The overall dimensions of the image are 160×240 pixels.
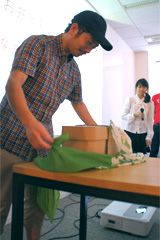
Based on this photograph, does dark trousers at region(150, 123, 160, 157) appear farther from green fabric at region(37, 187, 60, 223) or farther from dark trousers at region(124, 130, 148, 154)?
green fabric at region(37, 187, 60, 223)

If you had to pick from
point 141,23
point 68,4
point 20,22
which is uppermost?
point 141,23

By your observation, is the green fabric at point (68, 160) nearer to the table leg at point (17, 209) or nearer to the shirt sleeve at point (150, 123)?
the table leg at point (17, 209)

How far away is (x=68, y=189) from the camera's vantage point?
66 cm

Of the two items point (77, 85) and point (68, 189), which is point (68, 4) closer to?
point (77, 85)

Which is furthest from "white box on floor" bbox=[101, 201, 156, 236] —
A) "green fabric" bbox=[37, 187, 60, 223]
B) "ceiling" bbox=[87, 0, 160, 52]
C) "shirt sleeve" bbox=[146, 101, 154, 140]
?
"ceiling" bbox=[87, 0, 160, 52]

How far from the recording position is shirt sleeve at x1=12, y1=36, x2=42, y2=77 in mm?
843

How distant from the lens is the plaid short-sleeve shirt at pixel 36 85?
0.88 m

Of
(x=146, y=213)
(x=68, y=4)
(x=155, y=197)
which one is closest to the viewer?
(x=155, y=197)

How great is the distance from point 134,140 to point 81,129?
2.18 m

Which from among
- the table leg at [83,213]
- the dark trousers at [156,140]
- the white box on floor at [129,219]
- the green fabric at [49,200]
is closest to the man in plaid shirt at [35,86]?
the green fabric at [49,200]

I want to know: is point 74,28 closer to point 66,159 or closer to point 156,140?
point 66,159

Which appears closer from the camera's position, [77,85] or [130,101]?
[77,85]

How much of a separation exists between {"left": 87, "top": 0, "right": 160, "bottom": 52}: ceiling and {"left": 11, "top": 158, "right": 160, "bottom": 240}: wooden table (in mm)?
2998

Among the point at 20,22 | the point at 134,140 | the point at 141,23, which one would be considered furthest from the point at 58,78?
the point at 141,23
